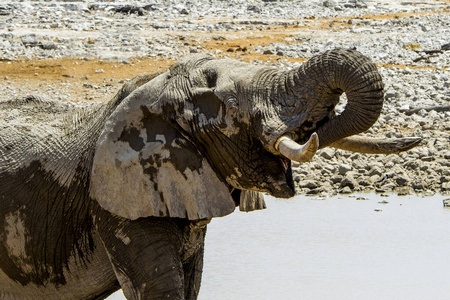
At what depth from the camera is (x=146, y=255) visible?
502 centimetres

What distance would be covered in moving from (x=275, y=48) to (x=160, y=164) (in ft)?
48.6

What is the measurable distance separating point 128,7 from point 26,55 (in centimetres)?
721

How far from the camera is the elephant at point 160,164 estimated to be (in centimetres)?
462

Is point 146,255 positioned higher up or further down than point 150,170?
further down

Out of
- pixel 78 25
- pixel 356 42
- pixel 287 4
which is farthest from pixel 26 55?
pixel 287 4

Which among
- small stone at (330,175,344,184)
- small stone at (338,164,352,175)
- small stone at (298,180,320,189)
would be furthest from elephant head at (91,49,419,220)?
small stone at (338,164,352,175)

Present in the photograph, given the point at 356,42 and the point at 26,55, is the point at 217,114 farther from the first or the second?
the point at 356,42

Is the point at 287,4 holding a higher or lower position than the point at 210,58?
lower

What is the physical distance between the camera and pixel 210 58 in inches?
206

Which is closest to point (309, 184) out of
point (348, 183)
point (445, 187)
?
point (348, 183)

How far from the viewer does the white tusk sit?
423cm

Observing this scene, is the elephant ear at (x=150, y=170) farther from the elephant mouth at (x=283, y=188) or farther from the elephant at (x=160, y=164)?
the elephant mouth at (x=283, y=188)

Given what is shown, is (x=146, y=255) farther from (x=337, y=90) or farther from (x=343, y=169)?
(x=343, y=169)

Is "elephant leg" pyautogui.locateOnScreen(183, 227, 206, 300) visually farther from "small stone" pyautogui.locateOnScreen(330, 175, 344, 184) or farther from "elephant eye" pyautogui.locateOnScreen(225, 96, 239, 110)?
"small stone" pyautogui.locateOnScreen(330, 175, 344, 184)
